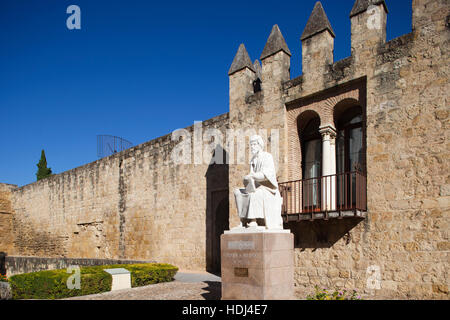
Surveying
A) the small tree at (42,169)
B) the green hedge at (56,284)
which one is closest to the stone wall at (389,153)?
the green hedge at (56,284)

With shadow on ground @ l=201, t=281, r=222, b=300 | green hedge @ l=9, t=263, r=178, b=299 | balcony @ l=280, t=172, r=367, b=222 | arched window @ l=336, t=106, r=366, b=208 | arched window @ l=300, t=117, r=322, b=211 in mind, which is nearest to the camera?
shadow on ground @ l=201, t=281, r=222, b=300

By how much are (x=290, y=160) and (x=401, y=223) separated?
3.17 metres

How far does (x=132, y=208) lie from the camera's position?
→ 56.4 ft

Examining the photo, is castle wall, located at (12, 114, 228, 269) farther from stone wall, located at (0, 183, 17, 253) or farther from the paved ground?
stone wall, located at (0, 183, 17, 253)

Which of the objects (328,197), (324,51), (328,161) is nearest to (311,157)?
(328,161)

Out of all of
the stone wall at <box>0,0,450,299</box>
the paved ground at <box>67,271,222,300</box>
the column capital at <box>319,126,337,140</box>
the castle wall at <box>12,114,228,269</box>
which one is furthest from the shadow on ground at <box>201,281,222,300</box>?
the column capital at <box>319,126,337,140</box>

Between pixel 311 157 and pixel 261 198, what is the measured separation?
3934 millimetres

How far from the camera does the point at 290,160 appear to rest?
9.73 metres

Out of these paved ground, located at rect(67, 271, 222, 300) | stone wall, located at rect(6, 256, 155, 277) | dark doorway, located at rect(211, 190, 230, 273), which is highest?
dark doorway, located at rect(211, 190, 230, 273)

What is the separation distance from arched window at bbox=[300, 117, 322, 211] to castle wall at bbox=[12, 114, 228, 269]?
3.83m

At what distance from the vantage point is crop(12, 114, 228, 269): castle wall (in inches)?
559

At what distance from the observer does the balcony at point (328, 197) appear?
797cm

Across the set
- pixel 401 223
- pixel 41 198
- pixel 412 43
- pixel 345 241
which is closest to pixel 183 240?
pixel 345 241

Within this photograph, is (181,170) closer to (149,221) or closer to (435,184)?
(149,221)
